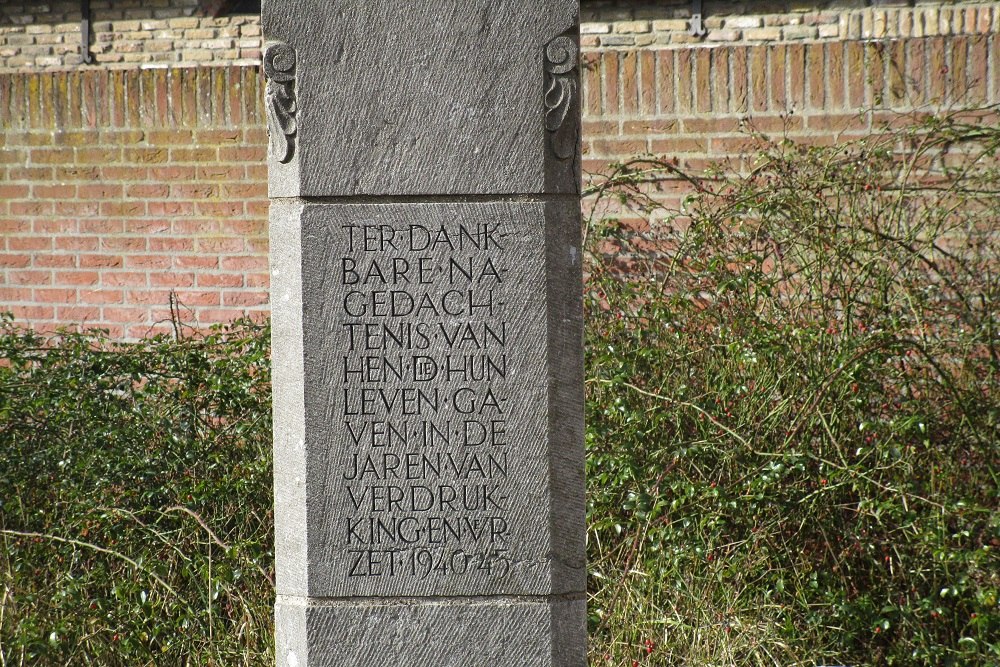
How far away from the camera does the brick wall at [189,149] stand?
4867 mm

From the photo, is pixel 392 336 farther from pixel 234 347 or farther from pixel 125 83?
pixel 125 83

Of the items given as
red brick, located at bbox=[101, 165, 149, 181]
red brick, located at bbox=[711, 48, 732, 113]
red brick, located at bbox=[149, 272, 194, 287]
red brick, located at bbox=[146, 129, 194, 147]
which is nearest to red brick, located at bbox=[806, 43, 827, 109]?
red brick, located at bbox=[711, 48, 732, 113]

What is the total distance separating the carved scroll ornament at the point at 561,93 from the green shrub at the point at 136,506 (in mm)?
1798

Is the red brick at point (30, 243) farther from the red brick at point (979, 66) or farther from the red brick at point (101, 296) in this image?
the red brick at point (979, 66)

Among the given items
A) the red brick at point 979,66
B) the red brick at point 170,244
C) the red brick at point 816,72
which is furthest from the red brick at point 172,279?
the red brick at point 979,66

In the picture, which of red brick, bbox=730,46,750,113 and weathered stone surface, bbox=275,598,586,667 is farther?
red brick, bbox=730,46,750,113

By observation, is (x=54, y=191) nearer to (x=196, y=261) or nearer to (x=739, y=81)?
(x=196, y=261)

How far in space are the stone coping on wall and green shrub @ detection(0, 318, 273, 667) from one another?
3574 millimetres

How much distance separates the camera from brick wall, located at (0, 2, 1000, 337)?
4.87 meters

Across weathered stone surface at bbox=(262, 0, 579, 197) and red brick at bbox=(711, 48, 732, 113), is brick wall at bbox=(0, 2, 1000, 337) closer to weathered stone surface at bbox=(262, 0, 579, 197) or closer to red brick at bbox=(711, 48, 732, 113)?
red brick at bbox=(711, 48, 732, 113)

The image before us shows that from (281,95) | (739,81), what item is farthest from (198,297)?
(281,95)

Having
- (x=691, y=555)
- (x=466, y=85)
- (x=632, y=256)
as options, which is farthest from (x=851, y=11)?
(x=466, y=85)

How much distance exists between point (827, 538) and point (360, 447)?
5.99 feet

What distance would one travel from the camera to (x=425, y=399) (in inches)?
112
